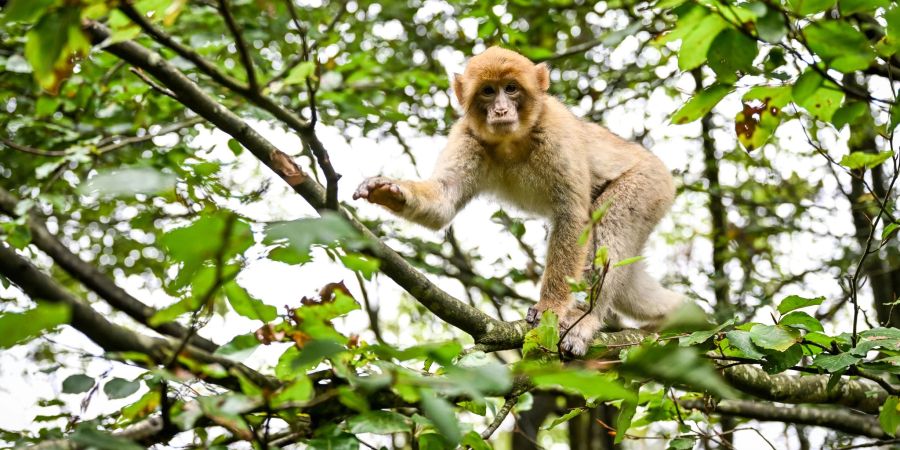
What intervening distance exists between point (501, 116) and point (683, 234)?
846cm

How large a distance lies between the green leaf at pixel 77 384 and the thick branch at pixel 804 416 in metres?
5.13

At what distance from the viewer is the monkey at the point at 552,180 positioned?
20.5 ft

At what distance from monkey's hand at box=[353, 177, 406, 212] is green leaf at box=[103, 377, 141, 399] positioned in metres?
2.51

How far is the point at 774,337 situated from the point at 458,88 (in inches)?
176

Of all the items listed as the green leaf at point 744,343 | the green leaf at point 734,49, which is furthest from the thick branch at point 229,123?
the green leaf at point 744,343

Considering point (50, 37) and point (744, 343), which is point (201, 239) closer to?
point (50, 37)

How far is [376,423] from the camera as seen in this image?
229 centimetres

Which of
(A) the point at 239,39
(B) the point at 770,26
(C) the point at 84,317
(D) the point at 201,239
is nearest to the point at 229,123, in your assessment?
(A) the point at 239,39

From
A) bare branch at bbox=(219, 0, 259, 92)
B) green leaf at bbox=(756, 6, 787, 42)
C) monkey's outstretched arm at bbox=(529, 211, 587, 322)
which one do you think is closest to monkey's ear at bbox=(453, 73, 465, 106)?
monkey's outstretched arm at bbox=(529, 211, 587, 322)

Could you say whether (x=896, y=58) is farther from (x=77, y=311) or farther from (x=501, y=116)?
(x=77, y=311)

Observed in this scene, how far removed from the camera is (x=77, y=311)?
1809 millimetres

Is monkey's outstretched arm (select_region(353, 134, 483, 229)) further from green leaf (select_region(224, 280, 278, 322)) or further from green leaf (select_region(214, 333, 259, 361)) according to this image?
green leaf (select_region(214, 333, 259, 361))

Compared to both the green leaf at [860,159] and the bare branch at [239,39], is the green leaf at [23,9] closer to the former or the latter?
the bare branch at [239,39]

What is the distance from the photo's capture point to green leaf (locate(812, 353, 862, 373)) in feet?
10.2
